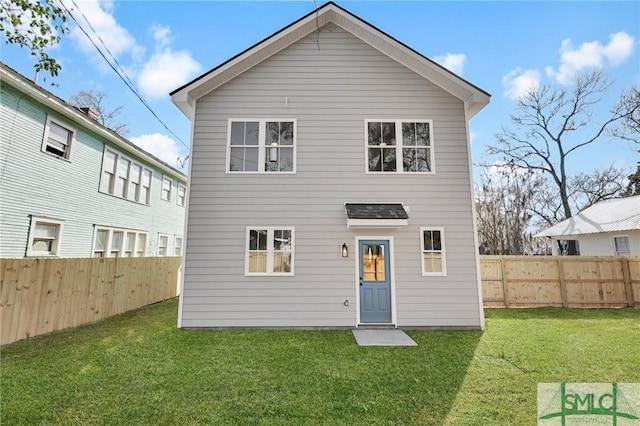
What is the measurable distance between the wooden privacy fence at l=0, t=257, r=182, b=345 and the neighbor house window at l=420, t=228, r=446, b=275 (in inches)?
337

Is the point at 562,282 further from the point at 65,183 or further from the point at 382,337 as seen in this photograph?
the point at 65,183

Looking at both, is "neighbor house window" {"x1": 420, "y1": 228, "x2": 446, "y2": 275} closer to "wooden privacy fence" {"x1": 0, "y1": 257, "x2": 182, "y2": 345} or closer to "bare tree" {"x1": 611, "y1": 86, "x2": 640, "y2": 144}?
"wooden privacy fence" {"x1": 0, "y1": 257, "x2": 182, "y2": 345}

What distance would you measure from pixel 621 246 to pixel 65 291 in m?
20.0

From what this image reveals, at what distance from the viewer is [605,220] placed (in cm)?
1391

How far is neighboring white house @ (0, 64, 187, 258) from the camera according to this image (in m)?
7.69

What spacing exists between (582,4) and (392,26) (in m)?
5.41

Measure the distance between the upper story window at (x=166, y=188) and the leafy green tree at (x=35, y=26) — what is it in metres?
11.3

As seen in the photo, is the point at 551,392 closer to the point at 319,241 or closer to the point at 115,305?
the point at 319,241

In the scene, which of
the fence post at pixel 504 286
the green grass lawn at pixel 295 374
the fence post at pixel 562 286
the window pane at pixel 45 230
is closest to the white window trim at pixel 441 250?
the green grass lawn at pixel 295 374

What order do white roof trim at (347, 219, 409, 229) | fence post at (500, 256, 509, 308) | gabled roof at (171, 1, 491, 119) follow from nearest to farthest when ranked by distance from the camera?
1. white roof trim at (347, 219, 409, 229)
2. gabled roof at (171, 1, 491, 119)
3. fence post at (500, 256, 509, 308)

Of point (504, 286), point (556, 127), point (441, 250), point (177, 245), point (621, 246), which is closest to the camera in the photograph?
point (441, 250)

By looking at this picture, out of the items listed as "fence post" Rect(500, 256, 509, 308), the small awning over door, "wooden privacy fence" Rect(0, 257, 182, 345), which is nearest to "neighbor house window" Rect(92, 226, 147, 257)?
"wooden privacy fence" Rect(0, 257, 182, 345)

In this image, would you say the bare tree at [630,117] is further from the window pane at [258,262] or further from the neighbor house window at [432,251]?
the window pane at [258,262]

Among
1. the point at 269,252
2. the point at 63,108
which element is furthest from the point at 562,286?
the point at 63,108
